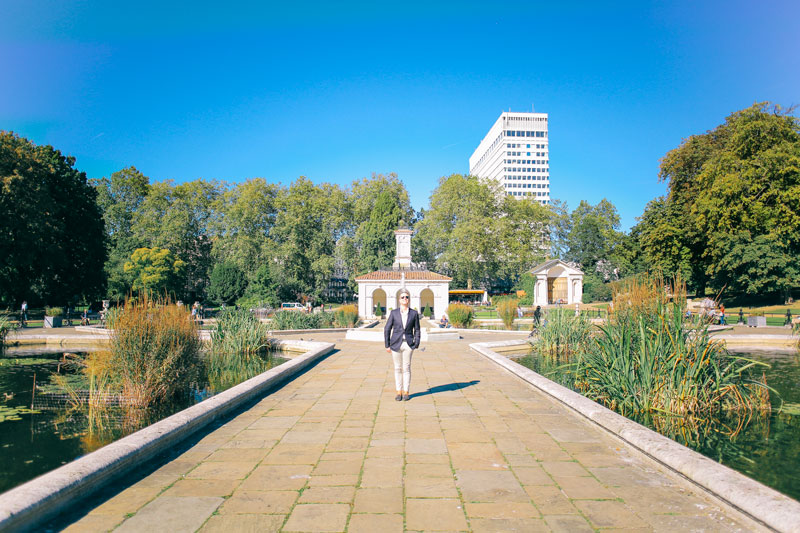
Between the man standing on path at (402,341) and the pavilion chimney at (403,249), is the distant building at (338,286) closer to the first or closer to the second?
the pavilion chimney at (403,249)

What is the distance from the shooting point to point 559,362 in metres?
11.7

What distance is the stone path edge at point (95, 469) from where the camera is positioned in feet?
9.84

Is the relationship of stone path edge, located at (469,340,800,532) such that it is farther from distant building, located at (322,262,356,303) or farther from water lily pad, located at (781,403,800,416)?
distant building, located at (322,262,356,303)

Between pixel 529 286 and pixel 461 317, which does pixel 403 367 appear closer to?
pixel 461 317

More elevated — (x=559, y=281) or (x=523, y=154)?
(x=523, y=154)

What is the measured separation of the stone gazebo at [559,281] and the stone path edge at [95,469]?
45652 mm

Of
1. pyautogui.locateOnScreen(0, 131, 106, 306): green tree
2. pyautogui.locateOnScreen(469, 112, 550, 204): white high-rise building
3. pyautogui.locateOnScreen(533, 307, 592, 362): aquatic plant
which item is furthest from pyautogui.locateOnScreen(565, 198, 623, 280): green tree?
pyautogui.locateOnScreen(469, 112, 550, 204): white high-rise building

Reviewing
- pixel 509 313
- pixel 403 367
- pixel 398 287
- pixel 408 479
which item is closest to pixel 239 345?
pixel 403 367

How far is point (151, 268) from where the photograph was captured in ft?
140

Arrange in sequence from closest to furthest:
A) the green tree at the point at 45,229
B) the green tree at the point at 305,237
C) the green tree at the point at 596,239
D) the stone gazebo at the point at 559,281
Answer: the green tree at the point at 45,229
the stone gazebo at the point at 559,281
the green tree at the point at 305,237
the green tree at the point at 596,239

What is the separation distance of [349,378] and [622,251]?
164ft

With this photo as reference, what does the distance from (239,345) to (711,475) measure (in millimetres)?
11378

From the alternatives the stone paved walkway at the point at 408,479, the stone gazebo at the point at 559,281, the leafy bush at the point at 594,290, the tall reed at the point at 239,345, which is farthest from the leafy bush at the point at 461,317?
the leafy bush at the point at 594,290

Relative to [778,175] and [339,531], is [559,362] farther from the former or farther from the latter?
[778,175]
